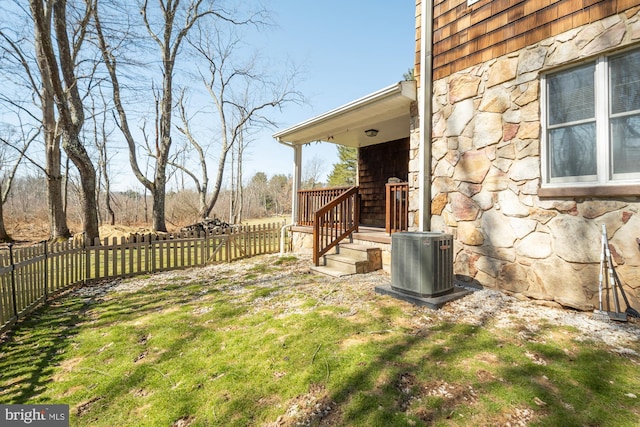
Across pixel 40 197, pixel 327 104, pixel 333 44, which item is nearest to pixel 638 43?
pixel 333 44

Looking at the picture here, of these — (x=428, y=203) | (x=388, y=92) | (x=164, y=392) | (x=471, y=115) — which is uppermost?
(x=388, y=92)

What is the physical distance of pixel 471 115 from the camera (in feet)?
13.4

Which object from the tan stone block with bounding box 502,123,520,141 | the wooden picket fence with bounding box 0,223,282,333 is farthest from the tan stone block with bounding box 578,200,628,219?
the wooden picket fence with bounding box 0,223,282,333

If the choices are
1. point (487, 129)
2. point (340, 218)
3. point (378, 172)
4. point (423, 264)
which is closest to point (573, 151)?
point (487, 129)

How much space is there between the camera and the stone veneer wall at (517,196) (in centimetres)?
296

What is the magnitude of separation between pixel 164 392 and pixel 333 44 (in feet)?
38.6

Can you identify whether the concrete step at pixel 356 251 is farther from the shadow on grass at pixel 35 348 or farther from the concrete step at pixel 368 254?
the shadow on grass at pixel 35 348

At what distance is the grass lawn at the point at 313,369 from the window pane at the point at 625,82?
226 cm

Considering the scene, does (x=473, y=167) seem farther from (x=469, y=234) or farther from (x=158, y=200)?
(x=158, y=200)

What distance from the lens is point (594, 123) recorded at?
310cm

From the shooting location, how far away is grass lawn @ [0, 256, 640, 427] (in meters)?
1.78

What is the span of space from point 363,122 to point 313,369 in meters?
5.15

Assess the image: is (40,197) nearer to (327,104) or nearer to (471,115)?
(327,104)

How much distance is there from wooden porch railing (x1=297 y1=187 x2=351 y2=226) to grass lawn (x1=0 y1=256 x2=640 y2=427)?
3.33 meters
